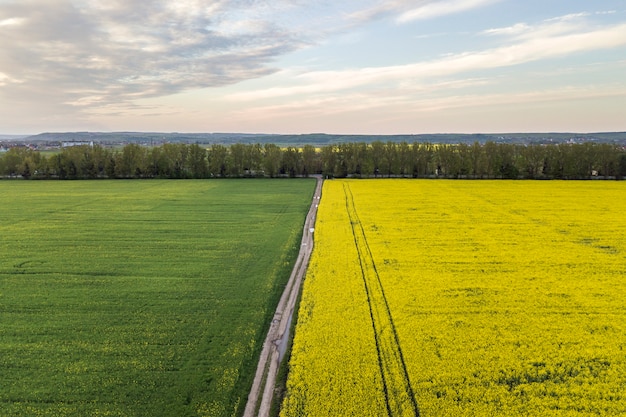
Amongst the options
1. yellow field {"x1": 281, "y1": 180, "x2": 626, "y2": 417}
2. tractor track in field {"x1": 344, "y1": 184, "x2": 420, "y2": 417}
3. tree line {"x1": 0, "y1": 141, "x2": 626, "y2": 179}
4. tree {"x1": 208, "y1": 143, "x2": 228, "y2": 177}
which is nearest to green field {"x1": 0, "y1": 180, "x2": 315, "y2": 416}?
yellow field {"x1": 281, "y1": 180, "x2": 626, "y2": 417}

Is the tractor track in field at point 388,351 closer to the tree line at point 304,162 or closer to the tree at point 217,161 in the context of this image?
the tree line at point 304,162

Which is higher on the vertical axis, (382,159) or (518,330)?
(382,159)

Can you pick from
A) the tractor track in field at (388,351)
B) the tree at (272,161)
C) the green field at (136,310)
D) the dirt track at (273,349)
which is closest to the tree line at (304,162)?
the tree at (272,161)

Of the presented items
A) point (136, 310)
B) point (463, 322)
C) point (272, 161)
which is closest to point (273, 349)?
point (136, 310)

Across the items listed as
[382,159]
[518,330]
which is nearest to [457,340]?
[518,330]

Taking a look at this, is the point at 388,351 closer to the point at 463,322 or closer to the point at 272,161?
the point at 463,322

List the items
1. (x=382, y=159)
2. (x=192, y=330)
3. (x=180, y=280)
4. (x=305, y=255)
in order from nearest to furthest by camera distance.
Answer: (x=192, y=330) < (x=180, y=280) < (x=305, y=255) < (x=382, y=159)

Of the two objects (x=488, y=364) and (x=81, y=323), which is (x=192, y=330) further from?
(x=488, y=364)
